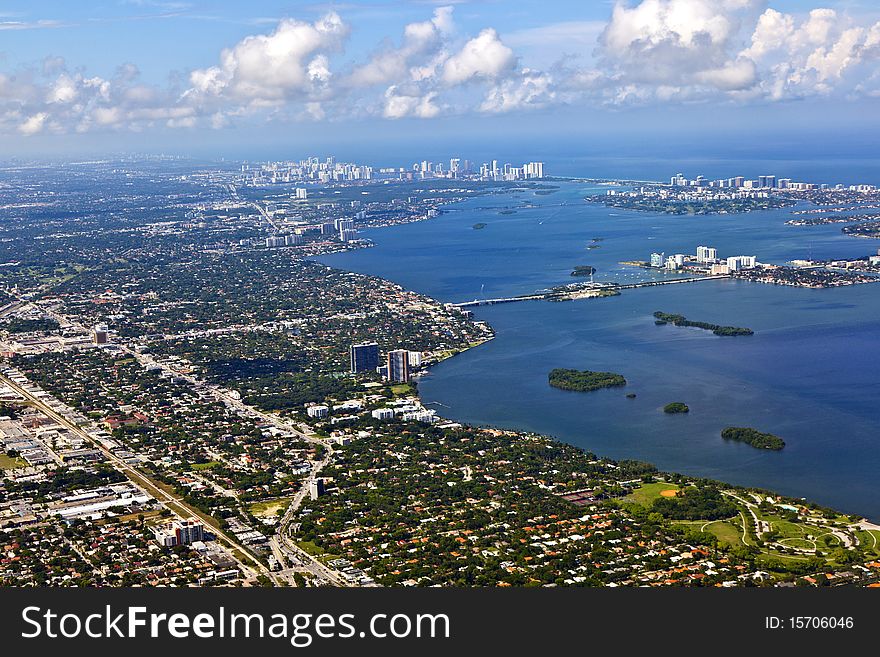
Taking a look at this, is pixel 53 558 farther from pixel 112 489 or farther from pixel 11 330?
pixel 11 330

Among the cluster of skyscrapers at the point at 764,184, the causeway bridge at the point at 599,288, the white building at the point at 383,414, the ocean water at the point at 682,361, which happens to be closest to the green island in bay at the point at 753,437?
the ocean water at the point at 682,361

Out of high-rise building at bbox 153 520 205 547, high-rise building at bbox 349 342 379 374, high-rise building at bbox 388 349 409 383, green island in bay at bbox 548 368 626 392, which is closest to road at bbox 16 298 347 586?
high-rise building at bbox 153 520 205 547

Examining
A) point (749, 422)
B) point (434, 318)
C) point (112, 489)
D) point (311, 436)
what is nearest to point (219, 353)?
point (434, 318)

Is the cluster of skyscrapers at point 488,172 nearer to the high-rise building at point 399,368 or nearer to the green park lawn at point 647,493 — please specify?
the high-rise building at point 399,368

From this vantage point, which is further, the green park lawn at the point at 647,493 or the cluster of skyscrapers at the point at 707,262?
the cluster of skyscrapers at the point at 707,262

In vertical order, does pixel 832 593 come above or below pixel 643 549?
above
